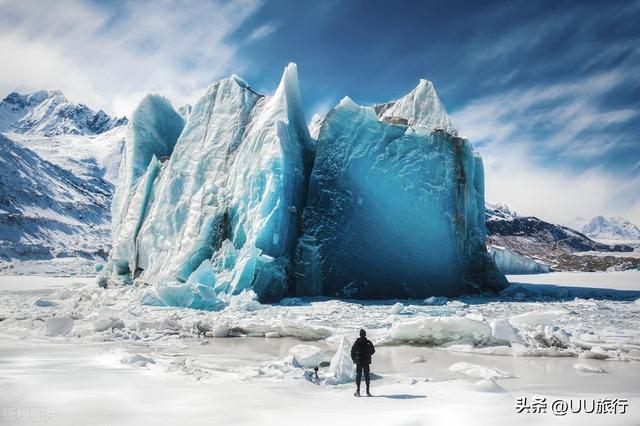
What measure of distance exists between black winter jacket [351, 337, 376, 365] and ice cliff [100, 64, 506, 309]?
400 inches

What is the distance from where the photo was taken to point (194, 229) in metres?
17.1

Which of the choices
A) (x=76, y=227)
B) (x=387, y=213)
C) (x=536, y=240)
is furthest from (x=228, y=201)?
(x=536, y=240)

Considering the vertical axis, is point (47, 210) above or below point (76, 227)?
above

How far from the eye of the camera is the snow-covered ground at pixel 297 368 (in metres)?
4.10

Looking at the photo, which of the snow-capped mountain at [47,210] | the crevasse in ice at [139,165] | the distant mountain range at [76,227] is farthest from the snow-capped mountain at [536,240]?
the snow-capped mountain at [47,210]

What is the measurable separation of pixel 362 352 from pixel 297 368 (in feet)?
3.72

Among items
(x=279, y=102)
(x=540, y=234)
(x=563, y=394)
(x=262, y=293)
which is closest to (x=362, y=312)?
(x=262, y=293)

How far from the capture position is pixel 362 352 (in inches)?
201

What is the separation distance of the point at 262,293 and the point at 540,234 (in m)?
89.2

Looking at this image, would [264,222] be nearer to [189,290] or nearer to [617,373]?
[189,290]

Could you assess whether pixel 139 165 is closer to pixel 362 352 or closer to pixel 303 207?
pixel 303 207

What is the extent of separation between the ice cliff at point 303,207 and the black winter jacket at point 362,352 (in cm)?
1017

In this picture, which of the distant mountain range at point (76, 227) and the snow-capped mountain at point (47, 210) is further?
the snow-capped mountain at point (47, 210)

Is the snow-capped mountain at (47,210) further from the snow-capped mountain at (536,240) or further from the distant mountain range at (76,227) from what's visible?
the snow-capped mountain at (536,240)
